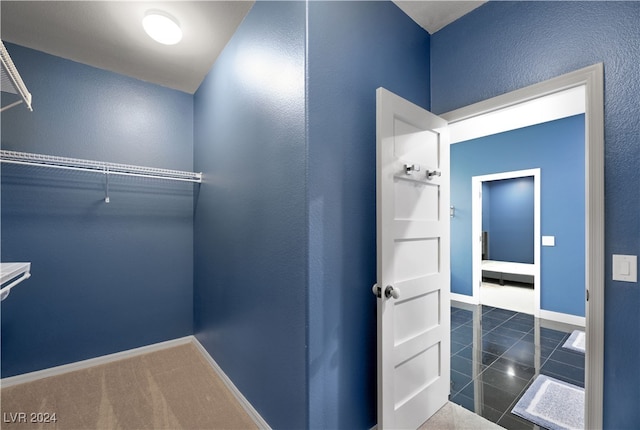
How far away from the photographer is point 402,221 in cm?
160

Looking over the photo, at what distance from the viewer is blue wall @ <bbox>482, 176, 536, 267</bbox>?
657cm

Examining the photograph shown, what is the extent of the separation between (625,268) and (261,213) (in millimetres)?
1929

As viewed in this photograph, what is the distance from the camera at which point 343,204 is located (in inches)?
61.4

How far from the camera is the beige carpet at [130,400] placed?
178cm

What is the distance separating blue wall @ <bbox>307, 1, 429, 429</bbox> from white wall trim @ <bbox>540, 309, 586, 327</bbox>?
346cm

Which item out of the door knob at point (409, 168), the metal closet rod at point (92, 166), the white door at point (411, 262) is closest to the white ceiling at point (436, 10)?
the white door at point (411, 262)

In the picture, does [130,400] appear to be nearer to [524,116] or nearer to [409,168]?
[409,168]

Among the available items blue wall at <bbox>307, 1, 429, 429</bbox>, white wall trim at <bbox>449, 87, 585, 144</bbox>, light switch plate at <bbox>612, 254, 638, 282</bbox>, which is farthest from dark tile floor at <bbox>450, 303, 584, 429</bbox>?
white wall trim at <bbox>449, 87, 585, 144</bbox>

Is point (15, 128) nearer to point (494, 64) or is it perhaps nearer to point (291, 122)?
point (291, 122)

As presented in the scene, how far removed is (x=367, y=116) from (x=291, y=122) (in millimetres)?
496

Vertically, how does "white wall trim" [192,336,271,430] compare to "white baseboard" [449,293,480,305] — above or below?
above

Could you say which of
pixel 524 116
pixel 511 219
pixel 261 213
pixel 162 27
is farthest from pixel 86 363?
pixel 511 219

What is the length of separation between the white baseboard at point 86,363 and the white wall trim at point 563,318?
455cm

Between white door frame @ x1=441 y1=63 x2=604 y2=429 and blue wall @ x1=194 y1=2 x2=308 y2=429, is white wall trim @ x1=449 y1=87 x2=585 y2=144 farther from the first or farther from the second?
blue wall @ x1=194 y1=2 x2=308 y2=429
